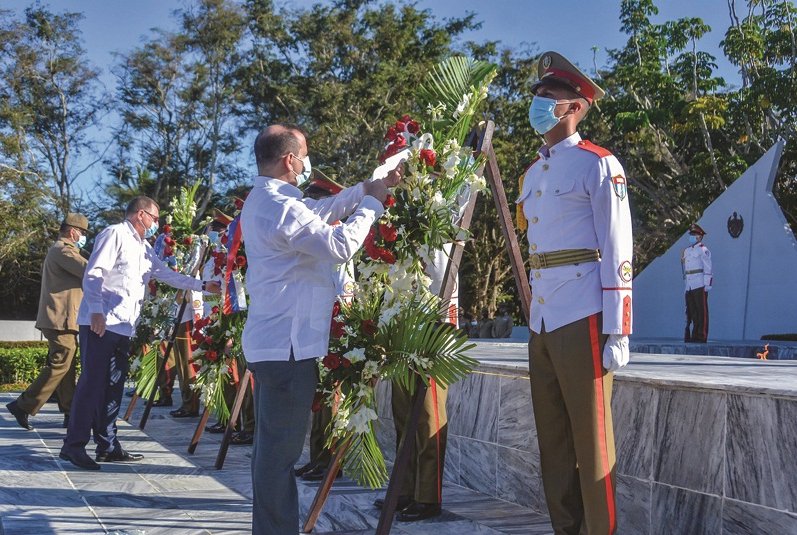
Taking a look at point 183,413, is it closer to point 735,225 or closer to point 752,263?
point 752,263

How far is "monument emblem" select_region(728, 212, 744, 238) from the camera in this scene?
1919cm

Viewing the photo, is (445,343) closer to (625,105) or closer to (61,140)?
(625,105)

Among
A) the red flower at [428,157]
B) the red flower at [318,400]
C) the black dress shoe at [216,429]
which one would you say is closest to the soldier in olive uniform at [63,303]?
the black dress shoe at [216,429]

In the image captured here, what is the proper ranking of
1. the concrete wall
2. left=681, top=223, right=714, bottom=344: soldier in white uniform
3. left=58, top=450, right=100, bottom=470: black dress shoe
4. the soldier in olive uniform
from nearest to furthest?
left=58, top=450, right=100, bottom=470: black dress shoe → the soldier in olive uniform → left=681, top=223, right=714, bottom=344: soldier in white uniform → the concrete wall

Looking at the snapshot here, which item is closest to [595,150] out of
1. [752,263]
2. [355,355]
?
[355,355]

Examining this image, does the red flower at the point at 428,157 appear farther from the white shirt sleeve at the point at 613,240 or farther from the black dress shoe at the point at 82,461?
the black dress shoe at the point at 82,461

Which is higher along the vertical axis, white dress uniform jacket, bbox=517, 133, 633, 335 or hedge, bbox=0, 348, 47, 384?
white dress uniform jacket, bbox=517, 133, 633, 335

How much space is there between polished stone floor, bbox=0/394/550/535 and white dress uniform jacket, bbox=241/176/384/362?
1432mm

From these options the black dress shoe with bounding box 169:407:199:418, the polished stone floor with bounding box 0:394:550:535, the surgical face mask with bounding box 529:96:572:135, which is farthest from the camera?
the black dress shoe with bounding box 169:407:199:418

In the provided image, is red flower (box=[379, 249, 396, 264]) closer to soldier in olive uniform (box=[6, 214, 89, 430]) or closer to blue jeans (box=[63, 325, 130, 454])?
blue jeans (box=[63, 325, 130, 454])

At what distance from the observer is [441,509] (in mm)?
4691

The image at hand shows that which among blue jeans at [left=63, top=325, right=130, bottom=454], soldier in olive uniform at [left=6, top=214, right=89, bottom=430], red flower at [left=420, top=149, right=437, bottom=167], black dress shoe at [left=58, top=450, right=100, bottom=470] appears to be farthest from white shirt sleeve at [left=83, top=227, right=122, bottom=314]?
red flower at [left=420, top=149, right=437, bottom=167]

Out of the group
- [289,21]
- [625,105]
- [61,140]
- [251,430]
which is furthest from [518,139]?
[251,430]

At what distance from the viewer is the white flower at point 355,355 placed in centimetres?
391
